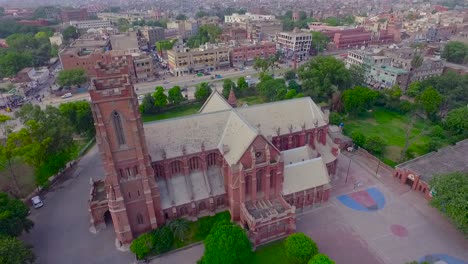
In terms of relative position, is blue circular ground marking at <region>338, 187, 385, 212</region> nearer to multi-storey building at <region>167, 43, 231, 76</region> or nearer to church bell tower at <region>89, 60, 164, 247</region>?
church bell tower at <region>89, 60, 164, 247</region>

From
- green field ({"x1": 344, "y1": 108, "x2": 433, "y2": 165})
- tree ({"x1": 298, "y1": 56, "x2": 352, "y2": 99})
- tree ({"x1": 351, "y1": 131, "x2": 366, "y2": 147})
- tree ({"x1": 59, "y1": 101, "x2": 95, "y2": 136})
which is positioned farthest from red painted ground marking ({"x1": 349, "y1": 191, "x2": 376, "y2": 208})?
tree ({"x1": 59, "y1": 101, "x2": 95, "y2": 136})

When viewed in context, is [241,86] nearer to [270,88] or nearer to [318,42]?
[270,88]

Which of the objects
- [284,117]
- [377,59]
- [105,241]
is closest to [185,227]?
[105,241]

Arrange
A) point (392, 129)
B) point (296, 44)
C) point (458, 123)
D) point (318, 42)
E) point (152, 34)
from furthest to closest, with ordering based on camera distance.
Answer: point (152, 34), point (318, 42), point (296, 44), point (392, 129), point (458, 123)

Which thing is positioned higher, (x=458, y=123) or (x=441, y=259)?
(x=458, y=123)

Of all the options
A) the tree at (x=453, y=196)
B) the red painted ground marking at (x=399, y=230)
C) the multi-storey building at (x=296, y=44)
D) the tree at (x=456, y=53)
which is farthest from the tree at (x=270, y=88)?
the tree at (x=456, y=53)

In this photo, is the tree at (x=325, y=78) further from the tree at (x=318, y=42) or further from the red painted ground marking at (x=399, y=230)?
the tree at (x=318, y=42)

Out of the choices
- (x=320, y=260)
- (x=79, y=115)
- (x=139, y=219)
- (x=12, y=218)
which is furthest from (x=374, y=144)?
(x=79, y=115)
